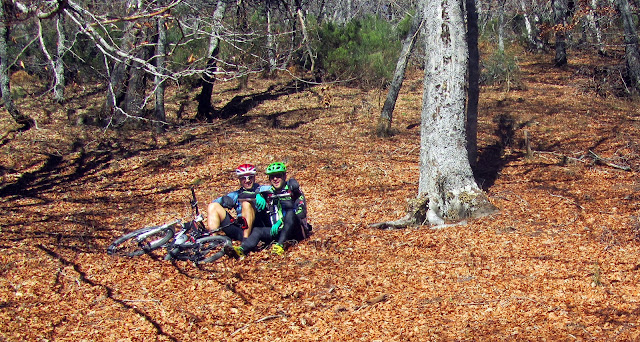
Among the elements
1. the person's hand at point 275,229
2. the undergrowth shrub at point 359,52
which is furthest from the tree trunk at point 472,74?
the undergrowth shrub at point 359,52

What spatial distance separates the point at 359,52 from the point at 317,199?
10.8 m

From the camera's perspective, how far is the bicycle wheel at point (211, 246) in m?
6.68

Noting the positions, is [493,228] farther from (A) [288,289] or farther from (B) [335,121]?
(B) [335,121]

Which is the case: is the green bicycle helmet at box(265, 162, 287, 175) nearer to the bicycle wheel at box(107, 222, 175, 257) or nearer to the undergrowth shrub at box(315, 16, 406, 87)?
the bicycle wheel at box(107, 222, 175, 257)

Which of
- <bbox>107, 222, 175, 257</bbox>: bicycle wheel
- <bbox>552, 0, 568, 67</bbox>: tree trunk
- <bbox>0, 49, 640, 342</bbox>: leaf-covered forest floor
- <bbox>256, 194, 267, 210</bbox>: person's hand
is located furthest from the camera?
<bbox>552, 0, 568, 67</bbox>: tree trunk

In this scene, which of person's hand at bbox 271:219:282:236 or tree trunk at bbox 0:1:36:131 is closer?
person's hand at bbox 271:219:282:236

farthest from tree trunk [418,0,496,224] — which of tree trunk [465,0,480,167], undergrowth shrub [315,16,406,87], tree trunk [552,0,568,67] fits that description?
tree trunk [552,0,568,67]

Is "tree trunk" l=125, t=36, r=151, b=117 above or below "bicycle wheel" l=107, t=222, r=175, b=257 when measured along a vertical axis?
above

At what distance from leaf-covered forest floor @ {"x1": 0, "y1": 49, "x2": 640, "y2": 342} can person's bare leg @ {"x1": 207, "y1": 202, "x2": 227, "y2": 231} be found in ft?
2.03

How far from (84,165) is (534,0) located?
17456 mm

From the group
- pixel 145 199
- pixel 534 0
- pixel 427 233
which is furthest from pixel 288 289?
pixel 534 0

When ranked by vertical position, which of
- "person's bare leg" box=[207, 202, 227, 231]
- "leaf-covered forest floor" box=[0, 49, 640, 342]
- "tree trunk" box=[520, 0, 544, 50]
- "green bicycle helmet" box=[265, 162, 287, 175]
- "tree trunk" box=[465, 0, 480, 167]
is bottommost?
"leaf-covered forest floor" box=[0, 49, 640, 342]

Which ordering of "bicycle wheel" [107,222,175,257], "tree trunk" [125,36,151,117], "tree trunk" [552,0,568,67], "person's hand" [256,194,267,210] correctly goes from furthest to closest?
"tree trunk" [552,0,568,67] → "tree trunk" [125,36,151,117] → "person's hand" [256,194,267,210] → "bicycle wheel" [107,222,175,257]

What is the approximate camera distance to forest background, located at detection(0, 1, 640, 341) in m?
4.97
